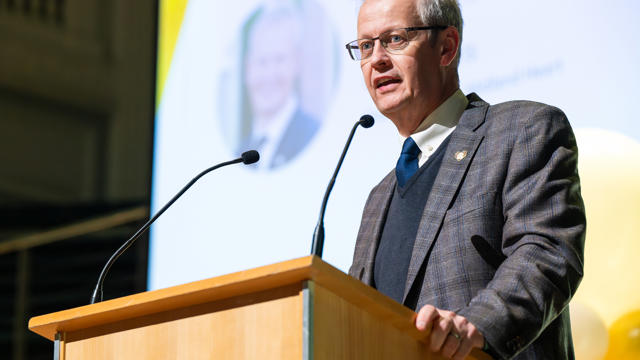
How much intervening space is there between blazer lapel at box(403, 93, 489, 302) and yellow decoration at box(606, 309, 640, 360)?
79cm

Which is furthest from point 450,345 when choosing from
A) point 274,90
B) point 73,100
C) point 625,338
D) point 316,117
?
point 73,100

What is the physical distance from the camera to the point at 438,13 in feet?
7.09

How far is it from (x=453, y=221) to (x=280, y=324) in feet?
2.00

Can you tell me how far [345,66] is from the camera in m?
3.17

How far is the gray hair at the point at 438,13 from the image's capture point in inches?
84.6

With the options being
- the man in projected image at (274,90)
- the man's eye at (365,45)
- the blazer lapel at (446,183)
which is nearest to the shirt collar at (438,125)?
the blazer lapel at (446,183)

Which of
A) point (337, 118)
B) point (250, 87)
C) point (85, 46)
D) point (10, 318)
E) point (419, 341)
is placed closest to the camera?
point (419, 341)

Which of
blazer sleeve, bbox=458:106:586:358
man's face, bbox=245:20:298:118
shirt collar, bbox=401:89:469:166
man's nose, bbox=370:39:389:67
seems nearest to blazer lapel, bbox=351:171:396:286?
shirt collar, bbox=401:89:469:166

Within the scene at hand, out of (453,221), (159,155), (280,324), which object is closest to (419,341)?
(280,324)

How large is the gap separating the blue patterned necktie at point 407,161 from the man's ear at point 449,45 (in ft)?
0.75

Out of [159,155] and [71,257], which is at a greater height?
[159,155]

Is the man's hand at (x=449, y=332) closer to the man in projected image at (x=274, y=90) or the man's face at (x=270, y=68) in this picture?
the man in projected image at (x=274, y=90)

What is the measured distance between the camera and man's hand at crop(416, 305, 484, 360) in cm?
138

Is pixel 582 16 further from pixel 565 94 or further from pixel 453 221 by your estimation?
pixel 453 221
